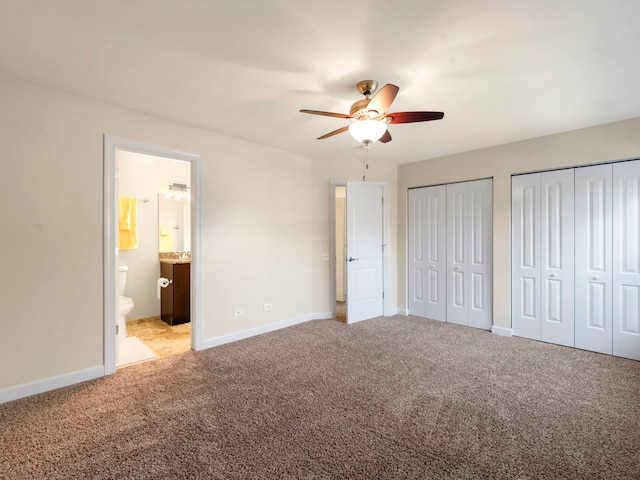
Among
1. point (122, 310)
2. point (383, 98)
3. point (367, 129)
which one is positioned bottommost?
point (122, 310)

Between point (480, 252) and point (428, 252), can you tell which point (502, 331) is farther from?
point (428, 252)

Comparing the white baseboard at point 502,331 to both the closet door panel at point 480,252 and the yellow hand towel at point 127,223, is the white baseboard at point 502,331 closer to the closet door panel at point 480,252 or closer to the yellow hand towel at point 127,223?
the closet door panel at point 480,252

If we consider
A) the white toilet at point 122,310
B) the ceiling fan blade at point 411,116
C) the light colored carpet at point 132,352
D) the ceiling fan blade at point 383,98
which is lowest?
the light colored carpet at point 132,352

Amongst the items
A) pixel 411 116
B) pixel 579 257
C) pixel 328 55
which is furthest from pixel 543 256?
pixel 328 55

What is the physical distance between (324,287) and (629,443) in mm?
3384

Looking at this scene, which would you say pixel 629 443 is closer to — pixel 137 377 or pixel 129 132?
pixel 137 377

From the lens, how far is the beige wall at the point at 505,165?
323 cm

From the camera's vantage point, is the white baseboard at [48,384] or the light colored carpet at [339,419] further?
the white baseboard at [48,384]

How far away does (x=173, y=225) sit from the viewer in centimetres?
504

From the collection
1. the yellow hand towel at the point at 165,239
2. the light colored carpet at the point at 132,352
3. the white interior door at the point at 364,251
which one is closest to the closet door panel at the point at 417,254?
the white interior door at the point at 364,251

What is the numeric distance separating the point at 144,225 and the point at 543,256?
220 inches

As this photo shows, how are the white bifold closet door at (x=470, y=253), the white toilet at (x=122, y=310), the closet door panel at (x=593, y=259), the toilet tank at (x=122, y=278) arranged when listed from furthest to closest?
the white bifold closet door at (x=470, y=253) < the toilet tank at (x=122, y=278) < the white toilet at (x=122, y=310) < the closet door panel at (x=593, y=259)

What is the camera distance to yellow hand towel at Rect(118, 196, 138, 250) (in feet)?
14.6

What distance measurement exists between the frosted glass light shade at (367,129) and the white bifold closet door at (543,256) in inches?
100
